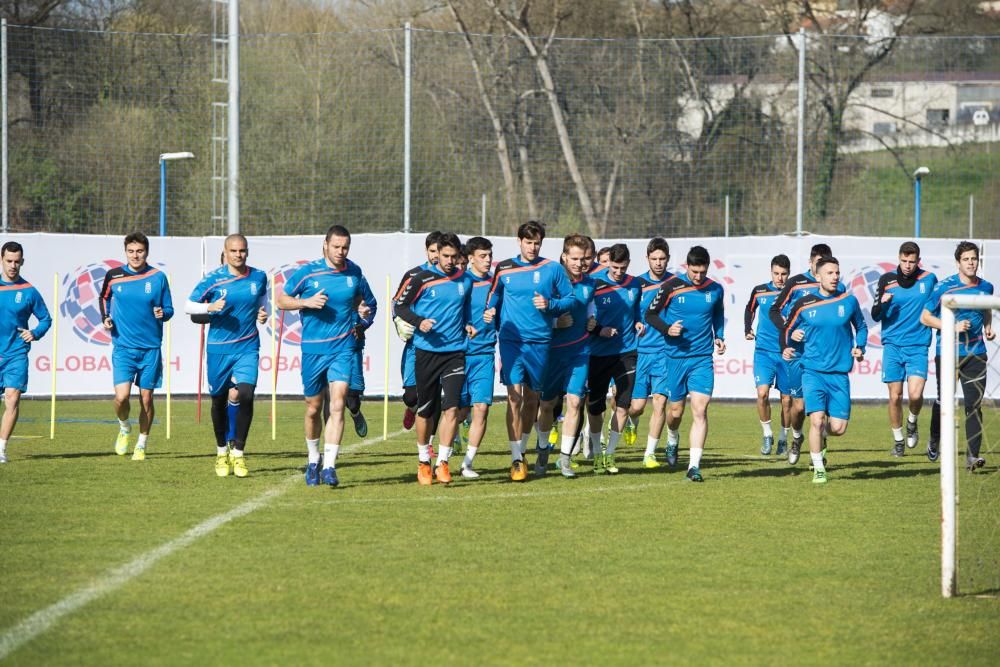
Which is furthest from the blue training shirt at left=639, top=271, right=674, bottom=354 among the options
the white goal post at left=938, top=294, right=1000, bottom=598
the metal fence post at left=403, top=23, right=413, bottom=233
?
the metal fence post at left=403, top=23, right=413, bottom=233

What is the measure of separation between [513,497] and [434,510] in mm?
1096

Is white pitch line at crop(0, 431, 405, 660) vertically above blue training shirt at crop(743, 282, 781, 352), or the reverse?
blue training shirt at crop(743, 282, 781, 352)

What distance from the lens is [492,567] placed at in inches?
334

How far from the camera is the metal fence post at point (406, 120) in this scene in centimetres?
2368

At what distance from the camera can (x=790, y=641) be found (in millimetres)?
6652

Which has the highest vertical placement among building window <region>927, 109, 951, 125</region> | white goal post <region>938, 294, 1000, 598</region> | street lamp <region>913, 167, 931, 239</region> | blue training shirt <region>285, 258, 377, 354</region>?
building window <region>927, 109, 951, 125</region>

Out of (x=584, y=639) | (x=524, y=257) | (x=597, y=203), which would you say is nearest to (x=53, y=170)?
(x=597, y=203)

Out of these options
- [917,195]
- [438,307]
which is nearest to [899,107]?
[917,195]

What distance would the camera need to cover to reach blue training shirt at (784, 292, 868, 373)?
41.6 ft

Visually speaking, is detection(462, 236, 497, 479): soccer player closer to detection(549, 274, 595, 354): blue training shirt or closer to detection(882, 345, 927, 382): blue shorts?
detection(549, 274, 595, 354): blue training shirt

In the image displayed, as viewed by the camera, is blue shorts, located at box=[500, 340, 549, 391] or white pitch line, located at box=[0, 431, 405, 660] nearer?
white pitch line, located at box=[0, 431, 405, 660]

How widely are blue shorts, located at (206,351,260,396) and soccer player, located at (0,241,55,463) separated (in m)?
2.59

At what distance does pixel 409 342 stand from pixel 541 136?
1200 cm

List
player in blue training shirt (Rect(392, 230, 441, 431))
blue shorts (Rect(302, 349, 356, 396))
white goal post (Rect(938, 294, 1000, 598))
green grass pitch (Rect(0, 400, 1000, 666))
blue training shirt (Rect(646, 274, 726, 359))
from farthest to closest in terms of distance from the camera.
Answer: blue training shirt (Rect(646, 274, 726, 359)), player in blue training shirt (Rect(392, 230, 441, 431)), blue shorts (Rect(302, 349, 356, 396)), white goal post (Rect(938, 294, 1000, 598)), green grass pitch (Rect(0, 400, 1000, 666))
